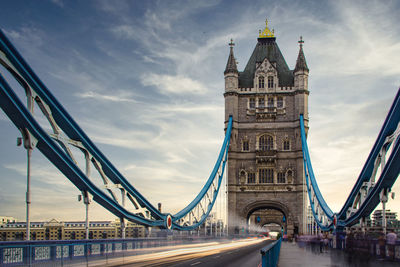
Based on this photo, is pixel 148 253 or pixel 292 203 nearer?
pixel 148 253

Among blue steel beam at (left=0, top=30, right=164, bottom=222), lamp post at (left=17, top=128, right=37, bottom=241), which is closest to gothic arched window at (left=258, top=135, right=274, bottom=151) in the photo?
blue steel beam at (left=0, top=30, right=164, bottom=222)

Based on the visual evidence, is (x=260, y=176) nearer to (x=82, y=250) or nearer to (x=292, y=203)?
(x=292, y=203)

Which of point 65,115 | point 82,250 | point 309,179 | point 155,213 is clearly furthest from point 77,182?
point 309,179

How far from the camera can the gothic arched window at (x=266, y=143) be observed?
64.0 m

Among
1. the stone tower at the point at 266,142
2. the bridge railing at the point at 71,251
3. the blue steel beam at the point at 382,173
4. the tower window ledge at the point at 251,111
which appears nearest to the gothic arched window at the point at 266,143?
the stone tower at the point at 266,142

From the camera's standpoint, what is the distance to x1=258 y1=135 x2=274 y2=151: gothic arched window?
210 ft

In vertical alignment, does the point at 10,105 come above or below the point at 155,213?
above

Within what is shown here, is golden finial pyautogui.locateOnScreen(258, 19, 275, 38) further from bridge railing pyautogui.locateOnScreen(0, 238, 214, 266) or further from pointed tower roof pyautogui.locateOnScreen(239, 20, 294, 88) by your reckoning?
bridge railing pyautogui.locateOnScreen(0, 238, 214, 266)

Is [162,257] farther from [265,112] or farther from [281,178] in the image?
[265,112]

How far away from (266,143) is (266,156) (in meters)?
2.03

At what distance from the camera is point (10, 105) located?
18.4 m

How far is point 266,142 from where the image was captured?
211 feet

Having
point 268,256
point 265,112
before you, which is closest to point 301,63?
point 265,112

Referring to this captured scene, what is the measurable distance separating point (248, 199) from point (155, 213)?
29.3 m
